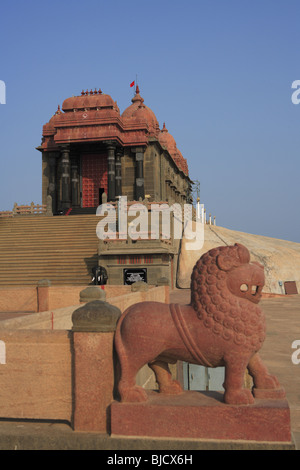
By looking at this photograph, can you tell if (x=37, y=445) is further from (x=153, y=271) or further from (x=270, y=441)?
(x=153, y=271)

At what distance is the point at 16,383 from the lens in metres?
5.00

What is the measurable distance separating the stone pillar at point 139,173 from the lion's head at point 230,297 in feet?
100

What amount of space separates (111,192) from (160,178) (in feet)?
21.9

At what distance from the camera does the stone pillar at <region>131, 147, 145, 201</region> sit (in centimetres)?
3500

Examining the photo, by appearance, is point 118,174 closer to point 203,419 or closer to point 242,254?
point 242,254

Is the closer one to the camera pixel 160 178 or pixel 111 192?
pixel 111 192

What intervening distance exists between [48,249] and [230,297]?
20.3 m

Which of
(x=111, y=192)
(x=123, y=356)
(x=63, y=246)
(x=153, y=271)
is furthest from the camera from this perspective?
(x=111, y=192)

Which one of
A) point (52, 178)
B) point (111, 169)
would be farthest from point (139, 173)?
point (52, 178)

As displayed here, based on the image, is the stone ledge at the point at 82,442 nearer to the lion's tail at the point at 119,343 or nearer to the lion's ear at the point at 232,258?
the lion's tail at the point at 119,343

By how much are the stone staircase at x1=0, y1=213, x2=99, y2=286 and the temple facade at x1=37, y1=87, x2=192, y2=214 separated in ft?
21.6

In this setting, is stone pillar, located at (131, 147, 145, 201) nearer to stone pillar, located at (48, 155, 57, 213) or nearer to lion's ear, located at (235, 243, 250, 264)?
stone pillar, located at (48, 155, 57, 213)

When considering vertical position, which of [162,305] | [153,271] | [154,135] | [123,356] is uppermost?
[154,135]
